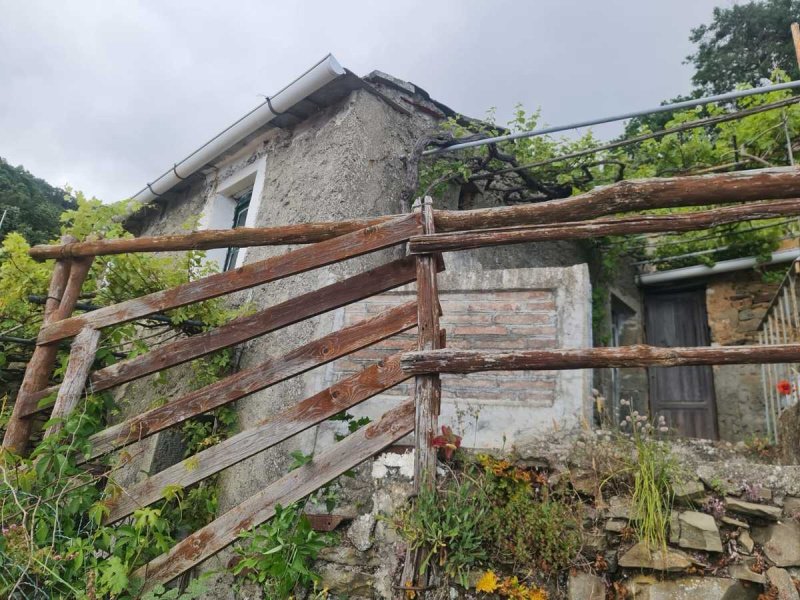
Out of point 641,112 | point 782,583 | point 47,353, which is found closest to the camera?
point 782,583

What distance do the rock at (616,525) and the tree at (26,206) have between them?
36.1ft

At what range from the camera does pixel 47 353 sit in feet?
9.37

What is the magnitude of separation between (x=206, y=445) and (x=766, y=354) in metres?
3.26

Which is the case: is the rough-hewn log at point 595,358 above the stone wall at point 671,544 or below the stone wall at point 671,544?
above

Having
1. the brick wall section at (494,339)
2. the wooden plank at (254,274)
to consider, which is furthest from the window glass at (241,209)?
the wooden plank at (254,274)

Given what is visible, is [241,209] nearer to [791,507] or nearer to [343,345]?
[343,345]

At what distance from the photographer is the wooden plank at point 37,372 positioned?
269 centimetres

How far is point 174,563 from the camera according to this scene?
235 centimetres

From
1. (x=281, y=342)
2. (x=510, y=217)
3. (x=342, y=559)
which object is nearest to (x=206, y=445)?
(x=281, y=342)

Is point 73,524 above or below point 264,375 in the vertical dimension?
below

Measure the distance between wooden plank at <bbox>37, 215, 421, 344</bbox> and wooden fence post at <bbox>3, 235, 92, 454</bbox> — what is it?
0.09 meters

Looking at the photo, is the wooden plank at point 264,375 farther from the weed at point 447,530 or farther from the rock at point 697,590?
the rock at point 697,590

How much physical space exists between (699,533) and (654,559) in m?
0.21

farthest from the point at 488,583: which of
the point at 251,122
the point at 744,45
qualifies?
the point at 744,45
